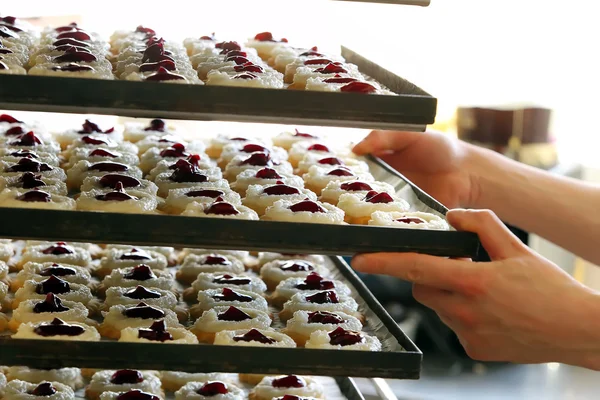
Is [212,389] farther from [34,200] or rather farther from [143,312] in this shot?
[34,200]

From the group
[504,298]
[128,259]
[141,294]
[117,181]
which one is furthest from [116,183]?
[504,298]

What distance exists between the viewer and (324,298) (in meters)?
2.06

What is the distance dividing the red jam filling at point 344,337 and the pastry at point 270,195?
0.36 metres

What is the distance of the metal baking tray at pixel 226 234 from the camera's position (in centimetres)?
156

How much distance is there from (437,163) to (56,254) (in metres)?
1.18

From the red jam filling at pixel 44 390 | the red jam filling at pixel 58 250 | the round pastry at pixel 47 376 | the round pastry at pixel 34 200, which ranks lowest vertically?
the round pastry at pixel 47 376

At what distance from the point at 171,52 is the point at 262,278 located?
0.67 m

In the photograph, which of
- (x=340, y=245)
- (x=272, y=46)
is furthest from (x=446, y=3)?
(x=340, y=245)

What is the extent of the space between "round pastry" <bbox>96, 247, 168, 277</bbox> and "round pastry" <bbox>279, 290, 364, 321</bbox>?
0.43 metres

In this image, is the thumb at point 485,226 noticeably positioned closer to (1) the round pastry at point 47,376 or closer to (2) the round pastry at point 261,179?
(2) the round pastry at point 261,179

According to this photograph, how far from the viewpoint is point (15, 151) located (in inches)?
84.2

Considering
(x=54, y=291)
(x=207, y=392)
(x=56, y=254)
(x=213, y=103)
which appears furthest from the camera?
(x=56, y=254)

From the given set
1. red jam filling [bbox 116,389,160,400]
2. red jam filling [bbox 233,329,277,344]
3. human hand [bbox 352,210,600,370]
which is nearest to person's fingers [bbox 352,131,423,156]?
human hand [bbox 352,210,600,370]

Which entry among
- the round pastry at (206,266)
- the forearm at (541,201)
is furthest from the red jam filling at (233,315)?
the forearm at (541,201)
